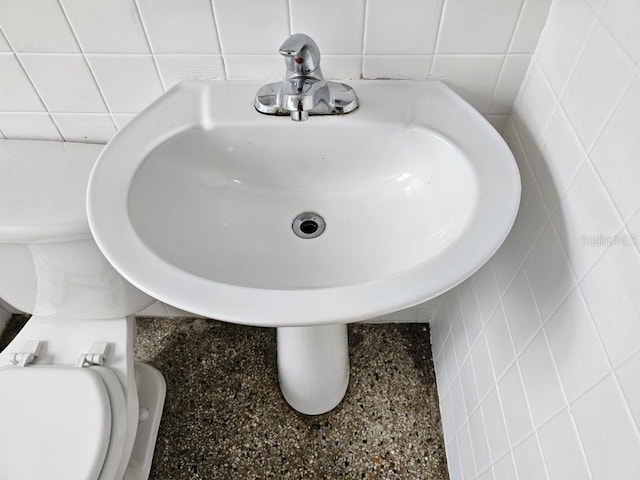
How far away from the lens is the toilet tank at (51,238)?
76cm

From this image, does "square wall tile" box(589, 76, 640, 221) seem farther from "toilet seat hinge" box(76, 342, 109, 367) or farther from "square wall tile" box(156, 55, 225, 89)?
"toilet seat hinge" box(76, 342, 109, 367)

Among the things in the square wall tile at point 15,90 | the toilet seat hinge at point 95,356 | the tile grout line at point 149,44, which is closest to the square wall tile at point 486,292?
the tile grout line at point 149,44

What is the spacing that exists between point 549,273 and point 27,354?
3.36ft

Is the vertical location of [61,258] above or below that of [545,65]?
below

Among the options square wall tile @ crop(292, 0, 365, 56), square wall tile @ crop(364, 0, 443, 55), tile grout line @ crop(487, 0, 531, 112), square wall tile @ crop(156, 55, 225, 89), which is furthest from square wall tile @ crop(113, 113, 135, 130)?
tile grout line @ crop(487, 0, 531, 112)

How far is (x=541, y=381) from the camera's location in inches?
27.2

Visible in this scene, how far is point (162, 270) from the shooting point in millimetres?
536

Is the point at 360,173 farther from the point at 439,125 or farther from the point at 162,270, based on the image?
the point at 162,270

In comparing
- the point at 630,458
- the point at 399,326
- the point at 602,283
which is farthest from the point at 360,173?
the point at 399,326

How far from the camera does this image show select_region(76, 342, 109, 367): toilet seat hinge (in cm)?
93

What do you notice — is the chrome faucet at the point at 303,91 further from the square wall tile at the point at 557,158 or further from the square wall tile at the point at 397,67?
the square wall tile at the point at 557,158

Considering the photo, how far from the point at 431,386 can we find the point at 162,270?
3.07 feet

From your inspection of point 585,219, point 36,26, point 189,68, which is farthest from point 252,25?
point 585,219

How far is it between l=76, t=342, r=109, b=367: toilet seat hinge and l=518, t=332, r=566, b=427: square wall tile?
0.84 meters
